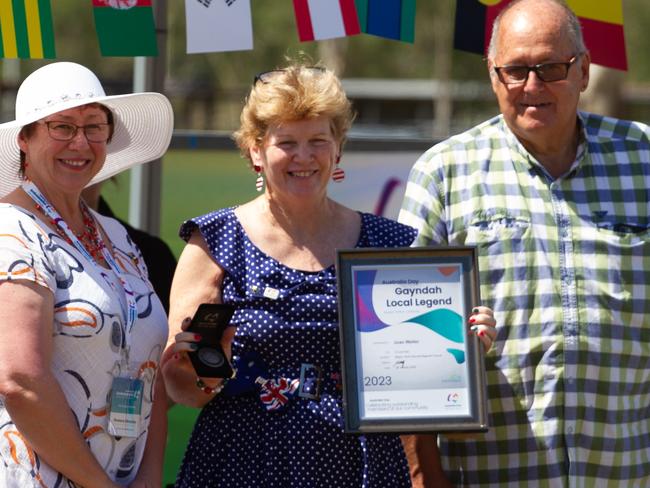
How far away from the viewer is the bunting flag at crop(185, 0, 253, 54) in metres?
4.00

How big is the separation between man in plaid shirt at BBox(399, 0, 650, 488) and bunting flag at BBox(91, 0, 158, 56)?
3.61 ft

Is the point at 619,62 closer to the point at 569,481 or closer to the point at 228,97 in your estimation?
the point at 569,481

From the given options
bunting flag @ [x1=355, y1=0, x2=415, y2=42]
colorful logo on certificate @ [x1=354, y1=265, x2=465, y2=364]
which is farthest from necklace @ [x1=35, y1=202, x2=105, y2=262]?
bunting flag @ [x1=355, y1=0, x2=415, y2=42]

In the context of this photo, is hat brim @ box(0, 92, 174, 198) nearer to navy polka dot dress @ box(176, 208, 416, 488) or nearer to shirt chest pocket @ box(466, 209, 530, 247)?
navy polka dot dress @ box(176, 208, 416, 488)

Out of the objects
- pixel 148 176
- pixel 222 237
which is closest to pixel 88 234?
pixel 222 237

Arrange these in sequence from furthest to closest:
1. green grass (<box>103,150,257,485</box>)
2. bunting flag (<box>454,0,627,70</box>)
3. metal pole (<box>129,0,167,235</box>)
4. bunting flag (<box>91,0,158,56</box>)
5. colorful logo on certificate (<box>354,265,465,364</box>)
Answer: green grass (<box>103,150,257,485</box>) → metal pole (<box>129,0,167,235</box>) → bunting flag (<box>454,0,627,70</box>) → bunting flag (<box>91,0,158,56</box>) → colorful logo on certificate (<box>354,265,465,364</box>)

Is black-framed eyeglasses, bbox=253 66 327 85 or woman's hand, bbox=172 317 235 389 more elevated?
black-framed eyeglasses, bbox=253 66 327 85

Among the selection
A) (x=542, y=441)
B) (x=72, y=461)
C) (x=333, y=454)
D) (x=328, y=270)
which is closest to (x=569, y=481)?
(x=542, y=441)

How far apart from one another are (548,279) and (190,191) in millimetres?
3351

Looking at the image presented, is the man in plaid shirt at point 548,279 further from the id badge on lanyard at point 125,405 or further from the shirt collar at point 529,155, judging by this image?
the id badge on lanyard at point 125,405

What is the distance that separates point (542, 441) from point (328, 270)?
3.01ft

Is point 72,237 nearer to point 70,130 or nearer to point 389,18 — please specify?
point 70,130

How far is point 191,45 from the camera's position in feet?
13.0

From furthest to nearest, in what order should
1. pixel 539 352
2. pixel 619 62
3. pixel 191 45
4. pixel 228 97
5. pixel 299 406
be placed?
pixel 228 97 < pixel 619 62 < pixel 191 45 < pixel 539 352 < pixel 299 406
